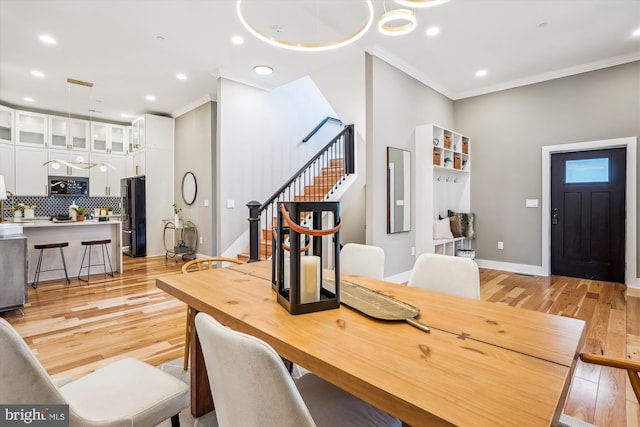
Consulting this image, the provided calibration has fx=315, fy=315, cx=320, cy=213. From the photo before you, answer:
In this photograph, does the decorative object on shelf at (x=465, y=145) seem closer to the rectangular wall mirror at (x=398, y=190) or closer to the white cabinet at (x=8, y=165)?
the rectangular wall mirror at (x=398, y=190)

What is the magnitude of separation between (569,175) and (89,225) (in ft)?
24.4

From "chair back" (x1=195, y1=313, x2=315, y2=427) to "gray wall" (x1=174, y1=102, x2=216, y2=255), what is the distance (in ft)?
17.4

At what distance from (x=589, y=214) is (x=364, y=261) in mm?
4415

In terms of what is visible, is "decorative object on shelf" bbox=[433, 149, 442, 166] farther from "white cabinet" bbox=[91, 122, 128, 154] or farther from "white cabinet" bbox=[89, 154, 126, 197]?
"white cabinet" bbox=[91, 122, 128, 154]

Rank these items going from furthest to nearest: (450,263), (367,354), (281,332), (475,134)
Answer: (475,134), (450,263), (281,332), (367,354)

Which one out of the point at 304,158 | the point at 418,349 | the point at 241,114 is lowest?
the point at 418,349

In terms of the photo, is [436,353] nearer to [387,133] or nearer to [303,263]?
[303,263]

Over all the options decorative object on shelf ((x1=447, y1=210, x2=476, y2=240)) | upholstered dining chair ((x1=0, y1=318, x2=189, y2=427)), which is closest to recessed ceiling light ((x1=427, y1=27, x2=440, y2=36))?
decorative object on shelf ((x1=447, y1=210, x2=476, y2=240))

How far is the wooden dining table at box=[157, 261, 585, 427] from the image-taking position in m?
0.65

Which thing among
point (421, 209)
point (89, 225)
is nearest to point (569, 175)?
point (421, 209)

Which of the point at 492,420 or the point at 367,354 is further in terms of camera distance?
the point at 367,354

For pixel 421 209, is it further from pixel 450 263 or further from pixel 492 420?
pixel 492 420

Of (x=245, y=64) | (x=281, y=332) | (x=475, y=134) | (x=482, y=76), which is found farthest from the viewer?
(x=475, y=134)

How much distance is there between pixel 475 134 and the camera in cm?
562
